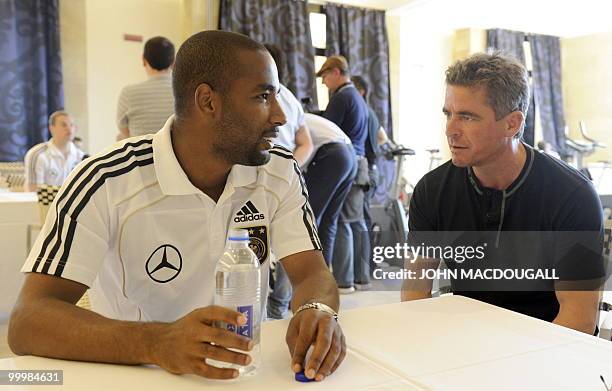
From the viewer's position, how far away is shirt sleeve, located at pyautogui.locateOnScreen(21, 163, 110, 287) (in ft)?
3.50

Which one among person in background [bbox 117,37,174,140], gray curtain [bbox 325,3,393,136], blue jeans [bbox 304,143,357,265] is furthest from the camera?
gray curtain [bbox 325,3,393,136]

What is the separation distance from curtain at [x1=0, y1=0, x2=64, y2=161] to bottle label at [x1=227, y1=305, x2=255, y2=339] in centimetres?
504

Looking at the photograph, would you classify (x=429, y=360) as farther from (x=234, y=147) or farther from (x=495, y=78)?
(x=495, y=78)

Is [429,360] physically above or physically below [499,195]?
below

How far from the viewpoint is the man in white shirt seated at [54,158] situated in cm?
394

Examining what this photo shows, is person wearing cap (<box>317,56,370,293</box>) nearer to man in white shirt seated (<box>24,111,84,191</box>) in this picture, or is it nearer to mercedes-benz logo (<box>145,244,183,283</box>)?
man in white shirt seated (<box>24,111,84,191</box>)

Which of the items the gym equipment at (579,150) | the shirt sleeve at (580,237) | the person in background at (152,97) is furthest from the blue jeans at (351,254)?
the gym equipment at (579,150)

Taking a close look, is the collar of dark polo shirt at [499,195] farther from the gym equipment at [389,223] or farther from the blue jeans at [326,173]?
the gym equipment at [389,223]

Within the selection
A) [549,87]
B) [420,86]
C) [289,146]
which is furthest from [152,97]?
[549,87]

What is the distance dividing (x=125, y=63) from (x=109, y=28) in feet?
1.17

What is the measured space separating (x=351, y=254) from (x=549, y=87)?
630cm

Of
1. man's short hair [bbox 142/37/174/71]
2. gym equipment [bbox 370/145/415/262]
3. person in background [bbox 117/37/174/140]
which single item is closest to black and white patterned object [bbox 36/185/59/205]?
person in background [bbox 117/37/174/140]

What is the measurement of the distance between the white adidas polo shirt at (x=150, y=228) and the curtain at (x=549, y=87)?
8.31m

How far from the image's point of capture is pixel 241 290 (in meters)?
0.96
